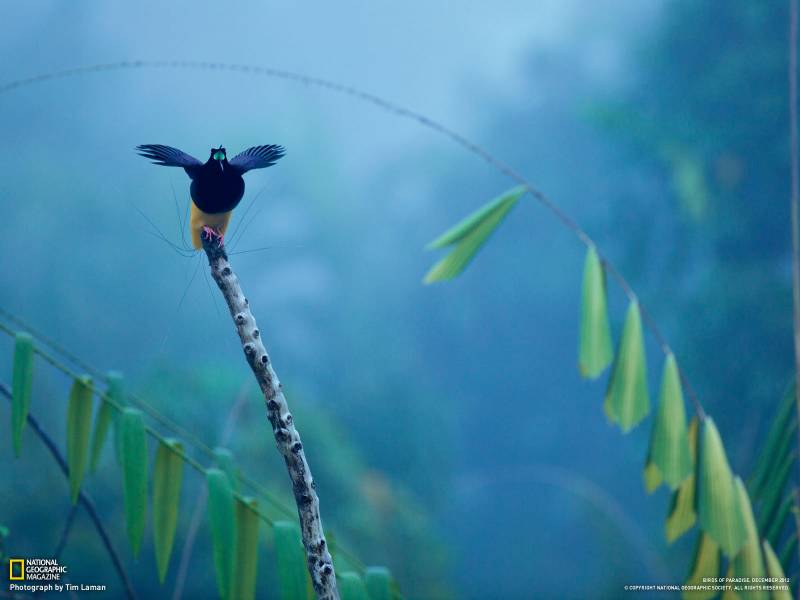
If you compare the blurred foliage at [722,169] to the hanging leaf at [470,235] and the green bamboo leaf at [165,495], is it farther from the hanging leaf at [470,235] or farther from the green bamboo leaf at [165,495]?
the green bamboo leaf at [165,495]

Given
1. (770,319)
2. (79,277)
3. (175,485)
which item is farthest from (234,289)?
(770,319)

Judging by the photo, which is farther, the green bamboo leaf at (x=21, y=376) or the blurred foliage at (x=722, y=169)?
the blurred foliage at (x=722, y=169)

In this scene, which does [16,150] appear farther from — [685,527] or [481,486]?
[685,527]

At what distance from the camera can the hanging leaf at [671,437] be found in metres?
0.80

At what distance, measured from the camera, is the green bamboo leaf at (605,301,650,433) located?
0.81 metres

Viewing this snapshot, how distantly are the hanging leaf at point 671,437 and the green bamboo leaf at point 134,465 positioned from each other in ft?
1.66

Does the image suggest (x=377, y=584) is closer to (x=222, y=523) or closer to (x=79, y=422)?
(x=222, y=523)

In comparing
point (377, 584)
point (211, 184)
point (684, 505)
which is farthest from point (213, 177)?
point (684, 505)

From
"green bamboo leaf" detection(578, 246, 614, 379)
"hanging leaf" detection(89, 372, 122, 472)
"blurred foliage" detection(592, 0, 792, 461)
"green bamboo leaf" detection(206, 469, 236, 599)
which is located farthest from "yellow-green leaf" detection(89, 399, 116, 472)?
"blurred foliage" detection(592, 0, 792, 461)

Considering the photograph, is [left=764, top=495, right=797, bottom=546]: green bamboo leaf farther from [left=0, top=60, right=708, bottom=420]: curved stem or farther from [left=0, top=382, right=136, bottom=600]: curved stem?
[left=0, top=382, right=136, bottom=600]: curved stem

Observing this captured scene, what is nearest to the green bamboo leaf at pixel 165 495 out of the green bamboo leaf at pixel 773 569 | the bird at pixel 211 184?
the bird at pixel 211 184

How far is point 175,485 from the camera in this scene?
2.35 ft

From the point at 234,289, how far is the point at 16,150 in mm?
1165

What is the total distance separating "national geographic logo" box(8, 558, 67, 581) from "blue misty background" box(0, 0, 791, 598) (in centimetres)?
37
